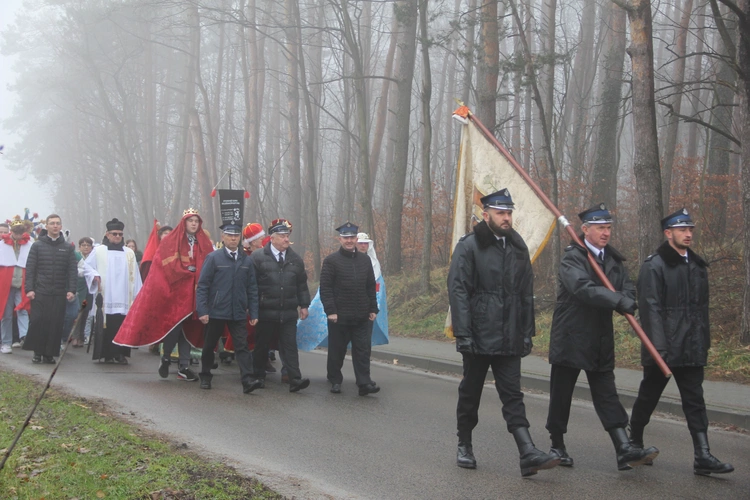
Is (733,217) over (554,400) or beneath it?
over

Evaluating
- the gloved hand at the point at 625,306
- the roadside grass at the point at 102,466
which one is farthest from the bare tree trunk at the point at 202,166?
the gloved hand at the point at 625,306

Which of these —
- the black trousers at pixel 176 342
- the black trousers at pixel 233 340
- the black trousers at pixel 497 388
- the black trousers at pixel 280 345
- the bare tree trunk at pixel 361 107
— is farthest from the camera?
the bare tree trunk at pixel 361 107

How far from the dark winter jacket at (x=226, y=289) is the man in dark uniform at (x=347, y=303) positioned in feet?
3.09

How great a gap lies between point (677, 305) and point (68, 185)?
78.8 metres

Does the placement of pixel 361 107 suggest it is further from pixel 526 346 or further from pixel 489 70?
pixel 526 346

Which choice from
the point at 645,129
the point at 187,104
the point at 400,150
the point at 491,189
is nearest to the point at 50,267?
the point at 491,189

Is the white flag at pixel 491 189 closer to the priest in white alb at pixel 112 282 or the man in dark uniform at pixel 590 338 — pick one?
the man in dark uniform at pixel 590 338

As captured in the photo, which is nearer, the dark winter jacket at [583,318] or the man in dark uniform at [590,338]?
the man in dark uniform at [590,338]

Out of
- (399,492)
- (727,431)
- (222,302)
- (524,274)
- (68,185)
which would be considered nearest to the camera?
(399,492)

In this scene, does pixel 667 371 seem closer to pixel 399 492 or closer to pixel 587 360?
pixel 587 360

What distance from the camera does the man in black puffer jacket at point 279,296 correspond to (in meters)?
10.6

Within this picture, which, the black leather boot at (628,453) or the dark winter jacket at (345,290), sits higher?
the dark winter jacket at (345,290)

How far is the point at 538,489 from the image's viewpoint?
19.3ft

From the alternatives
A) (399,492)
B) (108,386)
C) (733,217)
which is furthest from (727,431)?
(733,217)
